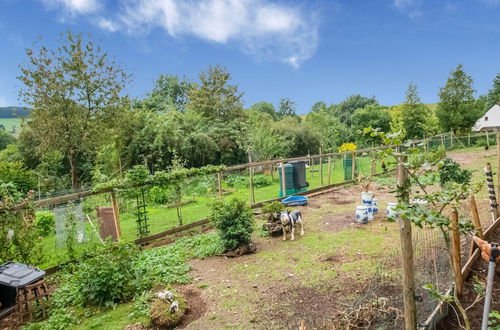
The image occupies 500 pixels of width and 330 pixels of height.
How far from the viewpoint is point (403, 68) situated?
29125 mm

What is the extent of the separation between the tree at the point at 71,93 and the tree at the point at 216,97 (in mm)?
11203

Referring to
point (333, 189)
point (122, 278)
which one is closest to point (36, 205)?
point (122, 278)

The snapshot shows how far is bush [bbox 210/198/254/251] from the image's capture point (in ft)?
18.7

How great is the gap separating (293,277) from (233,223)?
1716 millimetres

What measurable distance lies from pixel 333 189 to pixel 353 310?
9.00m

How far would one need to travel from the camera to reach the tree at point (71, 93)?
12516 mm

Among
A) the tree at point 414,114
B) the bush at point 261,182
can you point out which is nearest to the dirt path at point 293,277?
the bush at point 261,182

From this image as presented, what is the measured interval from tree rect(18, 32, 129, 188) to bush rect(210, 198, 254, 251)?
10.5 m

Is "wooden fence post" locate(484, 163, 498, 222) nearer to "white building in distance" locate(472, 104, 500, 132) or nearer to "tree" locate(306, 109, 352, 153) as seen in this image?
"tree" locate(306, 109, 352, 153)

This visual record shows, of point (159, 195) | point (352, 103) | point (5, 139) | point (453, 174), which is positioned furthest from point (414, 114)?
point (5, 139)

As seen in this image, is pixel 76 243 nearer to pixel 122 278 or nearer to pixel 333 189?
pixel 122 278

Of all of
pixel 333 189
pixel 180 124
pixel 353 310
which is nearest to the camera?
pixel 353 310

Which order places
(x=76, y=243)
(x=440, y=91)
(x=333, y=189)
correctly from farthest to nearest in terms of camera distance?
(x=440, y=91) < (x=333, y=189) < (x=76, y=243)

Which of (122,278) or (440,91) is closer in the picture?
(122,278)
